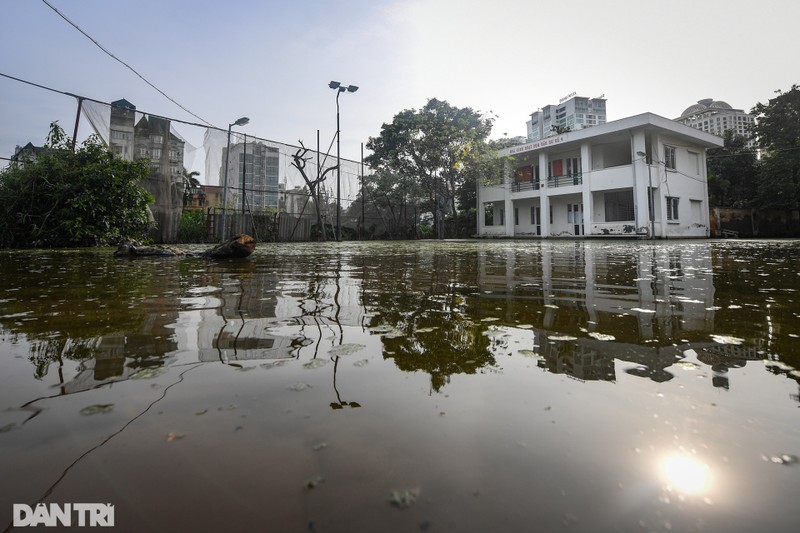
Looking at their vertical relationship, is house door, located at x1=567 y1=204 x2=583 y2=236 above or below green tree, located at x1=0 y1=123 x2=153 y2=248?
above

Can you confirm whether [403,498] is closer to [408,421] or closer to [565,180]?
[408,421]

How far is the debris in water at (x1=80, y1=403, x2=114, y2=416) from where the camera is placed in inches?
34.2

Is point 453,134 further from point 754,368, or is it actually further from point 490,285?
point 754,368

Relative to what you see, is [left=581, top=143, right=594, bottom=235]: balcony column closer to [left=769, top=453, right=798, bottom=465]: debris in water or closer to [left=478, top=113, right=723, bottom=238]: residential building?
[left=478, top=113, right=723, bottom=238]: residential building

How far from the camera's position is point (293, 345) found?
142cm

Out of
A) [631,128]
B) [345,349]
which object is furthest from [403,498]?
[631,128]

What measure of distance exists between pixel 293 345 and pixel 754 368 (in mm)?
1469

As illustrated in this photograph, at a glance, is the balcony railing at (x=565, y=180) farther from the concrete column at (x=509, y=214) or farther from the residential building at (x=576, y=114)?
the residential building at (x=576, y=114)

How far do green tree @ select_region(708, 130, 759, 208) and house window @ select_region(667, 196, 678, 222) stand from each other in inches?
334

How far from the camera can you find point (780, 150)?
880 inches

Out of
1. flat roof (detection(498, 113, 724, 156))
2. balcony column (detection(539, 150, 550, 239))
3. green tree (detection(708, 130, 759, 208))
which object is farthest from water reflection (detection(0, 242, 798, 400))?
green tree (detection(708, 130, 759, 208))

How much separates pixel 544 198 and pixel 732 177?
1481cm

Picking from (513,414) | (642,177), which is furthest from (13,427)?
(642,177)

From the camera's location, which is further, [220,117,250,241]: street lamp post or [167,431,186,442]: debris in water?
[220,117,250,241]: street lamp post
